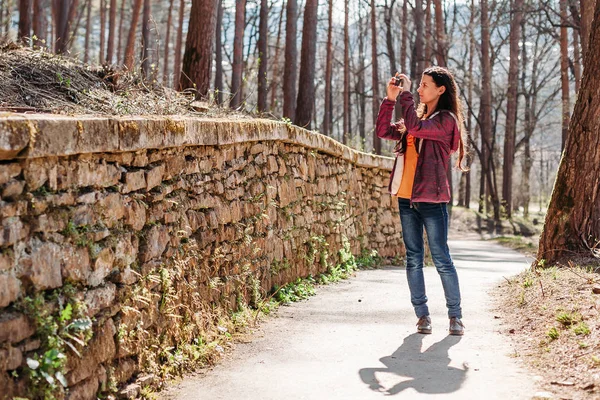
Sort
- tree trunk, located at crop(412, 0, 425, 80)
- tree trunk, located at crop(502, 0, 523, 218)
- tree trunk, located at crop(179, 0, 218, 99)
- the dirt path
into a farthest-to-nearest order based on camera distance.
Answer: tree trunk, located at crop(502, 0, 523, 218), tree trunk, located at crop(412, 0, 425, 80), tree trunk, located at crop(179, 0, 218, 99), the dirt path

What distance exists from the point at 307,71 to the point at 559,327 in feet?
30.7

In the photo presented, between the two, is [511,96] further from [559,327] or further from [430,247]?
[559,327]

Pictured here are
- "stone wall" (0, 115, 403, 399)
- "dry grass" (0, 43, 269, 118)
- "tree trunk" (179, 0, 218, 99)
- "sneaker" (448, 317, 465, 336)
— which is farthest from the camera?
"tree trunk" (179, 0, 218, 99)

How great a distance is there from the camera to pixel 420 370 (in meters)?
4.18

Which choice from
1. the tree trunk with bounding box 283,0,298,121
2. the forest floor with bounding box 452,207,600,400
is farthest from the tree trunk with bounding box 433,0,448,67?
the forest floor with bounding box 452,207,600,400

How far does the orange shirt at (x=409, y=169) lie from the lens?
196 inches

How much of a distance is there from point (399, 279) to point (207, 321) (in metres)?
4.21

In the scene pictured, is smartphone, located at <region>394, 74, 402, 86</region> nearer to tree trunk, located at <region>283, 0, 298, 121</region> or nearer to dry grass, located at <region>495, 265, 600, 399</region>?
dry grass, located at <region>495, 265, 600, 399</region>

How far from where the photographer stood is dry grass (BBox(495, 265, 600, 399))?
3805 millimetres

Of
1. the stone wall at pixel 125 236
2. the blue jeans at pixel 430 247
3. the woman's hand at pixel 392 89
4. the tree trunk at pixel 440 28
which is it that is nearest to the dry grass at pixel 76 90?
the stone wall at pixel 125 236

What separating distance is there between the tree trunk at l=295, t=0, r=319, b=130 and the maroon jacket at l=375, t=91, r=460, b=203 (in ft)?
25.0

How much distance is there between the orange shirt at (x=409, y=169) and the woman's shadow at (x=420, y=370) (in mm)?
1061

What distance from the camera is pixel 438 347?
4.75m

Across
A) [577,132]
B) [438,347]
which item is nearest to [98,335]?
[438,347]
